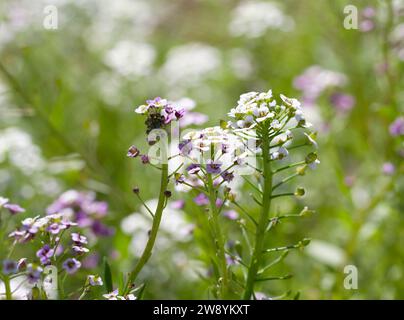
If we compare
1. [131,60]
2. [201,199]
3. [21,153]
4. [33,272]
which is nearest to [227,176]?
[201,199]

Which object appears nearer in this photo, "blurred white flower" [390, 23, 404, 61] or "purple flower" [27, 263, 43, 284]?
"purple flower" [27, 263, 43, 284]

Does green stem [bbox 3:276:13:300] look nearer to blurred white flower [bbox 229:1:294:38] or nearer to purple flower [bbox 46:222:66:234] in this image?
purple flower [bbox 46:222:66:234]

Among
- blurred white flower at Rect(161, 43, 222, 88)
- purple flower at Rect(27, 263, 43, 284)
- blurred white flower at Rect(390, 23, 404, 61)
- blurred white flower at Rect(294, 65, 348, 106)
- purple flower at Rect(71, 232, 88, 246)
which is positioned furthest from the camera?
blurred white flower at Rect(161, 43, 222, 88)

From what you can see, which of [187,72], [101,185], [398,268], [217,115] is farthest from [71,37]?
[398,268]

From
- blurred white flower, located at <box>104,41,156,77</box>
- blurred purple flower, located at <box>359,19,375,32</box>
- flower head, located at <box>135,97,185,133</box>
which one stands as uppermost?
blurred white flower, located at <box>104,41,156,77</box>

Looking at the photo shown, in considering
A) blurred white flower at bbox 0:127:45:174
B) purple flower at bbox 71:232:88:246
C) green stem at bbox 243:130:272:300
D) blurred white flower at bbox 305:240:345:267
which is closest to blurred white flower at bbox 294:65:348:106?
blurred white flower at bbox 305:240:345:267

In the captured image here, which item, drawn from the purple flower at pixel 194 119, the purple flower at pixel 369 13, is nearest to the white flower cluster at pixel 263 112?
the purple flower at pixel 194 119

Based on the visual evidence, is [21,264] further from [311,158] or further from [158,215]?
[311,158]
